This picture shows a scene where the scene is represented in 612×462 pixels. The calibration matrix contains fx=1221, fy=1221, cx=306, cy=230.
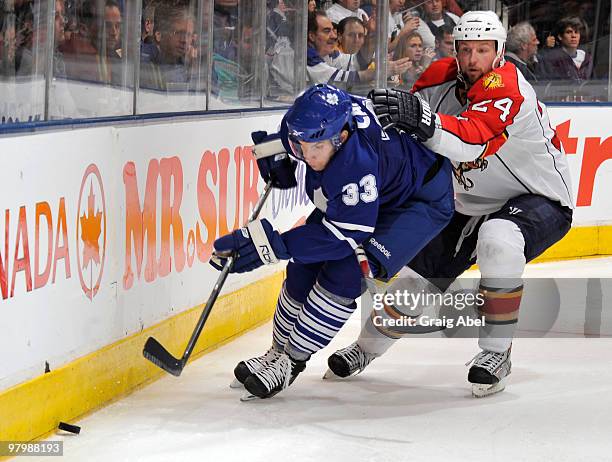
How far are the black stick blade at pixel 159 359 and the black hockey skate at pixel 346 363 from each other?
2.16ft

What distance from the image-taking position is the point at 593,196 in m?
7.04

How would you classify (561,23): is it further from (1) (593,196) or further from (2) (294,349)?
(2) (294,349)

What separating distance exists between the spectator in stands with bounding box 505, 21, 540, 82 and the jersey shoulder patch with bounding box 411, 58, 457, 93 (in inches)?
119

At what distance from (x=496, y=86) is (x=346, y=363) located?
1.03 m

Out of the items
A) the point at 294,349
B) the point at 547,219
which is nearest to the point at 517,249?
the point at 547,219

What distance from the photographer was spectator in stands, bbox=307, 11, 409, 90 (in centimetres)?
610

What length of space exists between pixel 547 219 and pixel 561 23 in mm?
3688

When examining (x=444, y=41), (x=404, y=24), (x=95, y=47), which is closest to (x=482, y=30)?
(x=95, y=47)

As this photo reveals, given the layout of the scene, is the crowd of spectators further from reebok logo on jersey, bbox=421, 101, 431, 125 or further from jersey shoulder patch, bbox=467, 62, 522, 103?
jersey shoulder patch, bbox=467, 62, 522, 103

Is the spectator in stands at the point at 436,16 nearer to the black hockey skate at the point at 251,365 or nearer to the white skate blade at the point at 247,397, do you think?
the black hockey skate at the point at 251,365

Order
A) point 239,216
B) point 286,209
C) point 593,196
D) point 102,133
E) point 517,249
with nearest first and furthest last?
point 102,133, point 517,249, point 239,216, point 286,209, point 593,196

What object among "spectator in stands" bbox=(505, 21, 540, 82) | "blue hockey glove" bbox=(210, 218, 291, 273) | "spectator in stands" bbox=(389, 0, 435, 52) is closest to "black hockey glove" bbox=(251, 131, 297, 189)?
"blue hockey glove" bbox=(210, 218, 291, 273)

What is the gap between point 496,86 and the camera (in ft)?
12.6

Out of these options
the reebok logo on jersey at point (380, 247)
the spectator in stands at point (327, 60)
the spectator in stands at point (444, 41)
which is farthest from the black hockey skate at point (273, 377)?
the spectator in stands at point (444, 41)
